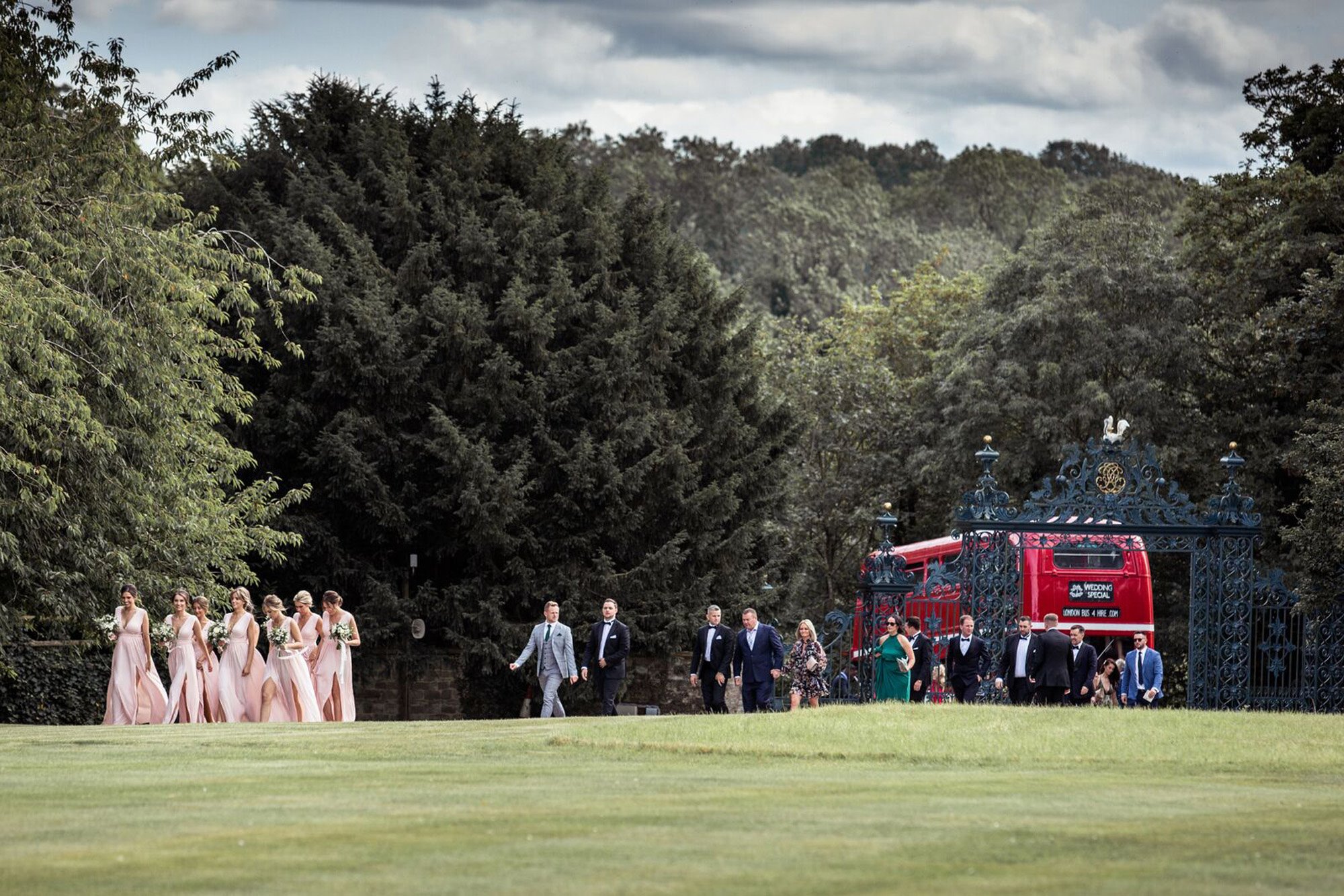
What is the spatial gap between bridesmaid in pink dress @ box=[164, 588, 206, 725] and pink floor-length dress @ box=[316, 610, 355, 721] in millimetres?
1498

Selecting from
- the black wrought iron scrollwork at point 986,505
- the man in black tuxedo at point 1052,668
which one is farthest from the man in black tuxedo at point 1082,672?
the black wrought iron scrollwork at point 986,505

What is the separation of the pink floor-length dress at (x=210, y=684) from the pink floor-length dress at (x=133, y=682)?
508 mm

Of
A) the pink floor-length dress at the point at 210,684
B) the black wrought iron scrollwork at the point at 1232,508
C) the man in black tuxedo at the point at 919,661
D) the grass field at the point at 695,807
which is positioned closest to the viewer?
the grass field at the point at 695,807

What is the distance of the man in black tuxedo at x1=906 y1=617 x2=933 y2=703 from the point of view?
965 inches

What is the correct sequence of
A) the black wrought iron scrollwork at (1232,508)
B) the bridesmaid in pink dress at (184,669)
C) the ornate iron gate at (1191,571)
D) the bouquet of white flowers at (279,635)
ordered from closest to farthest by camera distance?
the bridesmaid in pink dress at (184,669), the bouquet of white flowers at (279,635), the ornate iron gate at (1191,571), the black wrought iron scrollwork at (1232,508)

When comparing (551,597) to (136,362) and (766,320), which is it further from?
(766,320)

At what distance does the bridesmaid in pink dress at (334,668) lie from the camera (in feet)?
78.8

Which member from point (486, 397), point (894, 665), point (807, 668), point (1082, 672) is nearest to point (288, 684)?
point (807, 668)

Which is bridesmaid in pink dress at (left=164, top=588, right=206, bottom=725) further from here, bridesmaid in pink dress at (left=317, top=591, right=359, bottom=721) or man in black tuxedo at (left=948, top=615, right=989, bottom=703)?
man in black tuxedo at (left=948, top=615, right=989, bottom=703)

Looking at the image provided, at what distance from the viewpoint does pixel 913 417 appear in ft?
153

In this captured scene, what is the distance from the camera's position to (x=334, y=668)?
963 inches

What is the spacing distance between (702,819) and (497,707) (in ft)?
79.3

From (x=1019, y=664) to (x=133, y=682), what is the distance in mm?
10955

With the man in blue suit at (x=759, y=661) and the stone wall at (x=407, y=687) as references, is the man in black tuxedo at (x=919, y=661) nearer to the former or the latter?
the man in blue suit at (x=759, y=661)
